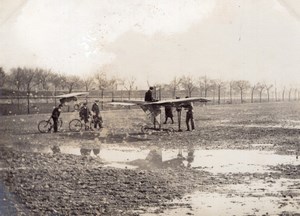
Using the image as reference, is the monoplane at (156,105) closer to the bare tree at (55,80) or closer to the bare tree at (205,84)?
the bare tree at (205,84)

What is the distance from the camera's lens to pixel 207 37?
3.50 metres

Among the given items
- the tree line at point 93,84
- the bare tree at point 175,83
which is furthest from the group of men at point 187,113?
the bare tree at point 175,83

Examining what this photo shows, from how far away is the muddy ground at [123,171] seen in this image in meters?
3.32

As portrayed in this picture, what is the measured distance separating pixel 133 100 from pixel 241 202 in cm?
115

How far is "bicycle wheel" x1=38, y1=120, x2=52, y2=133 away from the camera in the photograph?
12.4ft

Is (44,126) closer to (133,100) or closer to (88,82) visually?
(88,82)

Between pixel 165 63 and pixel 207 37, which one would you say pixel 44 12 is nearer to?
pixel 165 63

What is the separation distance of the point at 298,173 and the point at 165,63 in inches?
50.5

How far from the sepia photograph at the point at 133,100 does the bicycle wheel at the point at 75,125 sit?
0.04 feet

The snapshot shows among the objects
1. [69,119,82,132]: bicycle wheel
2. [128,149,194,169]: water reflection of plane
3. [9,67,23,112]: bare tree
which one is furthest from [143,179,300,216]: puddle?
[9,67,23,112]: bare tree

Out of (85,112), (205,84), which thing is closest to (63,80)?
(85,112)

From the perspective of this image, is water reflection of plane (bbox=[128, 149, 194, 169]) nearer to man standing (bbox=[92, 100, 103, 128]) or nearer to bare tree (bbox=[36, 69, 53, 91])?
man standing (bbox=[92, 100, 103, 128])

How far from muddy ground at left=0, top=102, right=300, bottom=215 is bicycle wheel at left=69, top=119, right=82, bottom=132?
0.05 metres

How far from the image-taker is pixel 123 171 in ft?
11.5
